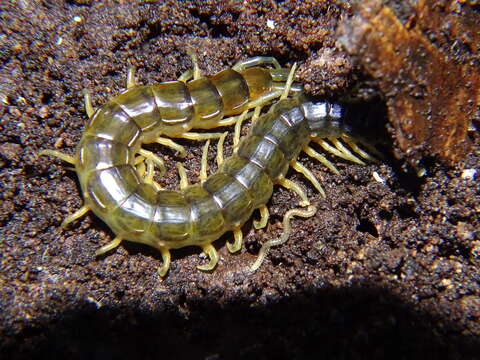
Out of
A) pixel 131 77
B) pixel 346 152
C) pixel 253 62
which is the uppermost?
pixel 253 62

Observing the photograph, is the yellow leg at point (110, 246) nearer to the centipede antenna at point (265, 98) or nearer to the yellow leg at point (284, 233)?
the yellow leg at point (284, 233)

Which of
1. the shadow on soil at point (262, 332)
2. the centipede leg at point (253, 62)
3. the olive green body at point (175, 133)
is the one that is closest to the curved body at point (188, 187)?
the olive green body at point (175, 133)

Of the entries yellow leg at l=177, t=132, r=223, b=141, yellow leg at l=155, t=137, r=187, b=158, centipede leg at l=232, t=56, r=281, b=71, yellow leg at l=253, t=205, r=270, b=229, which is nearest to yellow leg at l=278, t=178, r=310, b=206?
yellow leg at l=253, t=205, r=270, b=229

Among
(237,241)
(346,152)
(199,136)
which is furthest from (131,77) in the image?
(346,152)

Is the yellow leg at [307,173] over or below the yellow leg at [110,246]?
over

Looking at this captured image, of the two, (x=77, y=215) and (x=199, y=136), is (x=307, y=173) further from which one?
(x=77, y=215)

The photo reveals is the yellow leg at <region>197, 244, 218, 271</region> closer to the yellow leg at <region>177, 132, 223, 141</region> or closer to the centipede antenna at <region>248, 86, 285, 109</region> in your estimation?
the yellow leg at <region>177, 132, 223, 141</region>


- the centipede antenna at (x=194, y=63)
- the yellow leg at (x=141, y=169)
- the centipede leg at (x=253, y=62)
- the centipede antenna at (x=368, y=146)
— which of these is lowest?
the yellow leg at (x=141, y=169)
